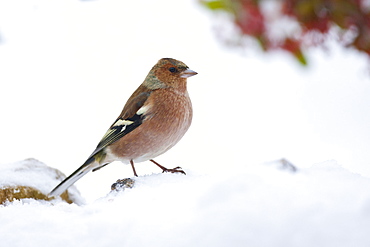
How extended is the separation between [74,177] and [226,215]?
180cm

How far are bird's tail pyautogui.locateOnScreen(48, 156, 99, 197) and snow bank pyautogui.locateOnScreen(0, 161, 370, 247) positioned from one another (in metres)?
0.64

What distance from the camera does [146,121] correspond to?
326 centimetres

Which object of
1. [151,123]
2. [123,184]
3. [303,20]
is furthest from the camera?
[151,123]

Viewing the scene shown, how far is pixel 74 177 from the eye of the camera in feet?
11.3

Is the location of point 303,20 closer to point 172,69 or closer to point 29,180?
point 172,69

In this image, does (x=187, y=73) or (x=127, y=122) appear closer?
(x=127, y=122)

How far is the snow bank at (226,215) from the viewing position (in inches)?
71.7

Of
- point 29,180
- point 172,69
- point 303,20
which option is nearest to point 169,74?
point 172,69

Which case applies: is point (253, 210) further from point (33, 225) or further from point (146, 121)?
point (146, 121)

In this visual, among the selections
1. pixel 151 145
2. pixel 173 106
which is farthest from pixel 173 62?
pixel 151 145

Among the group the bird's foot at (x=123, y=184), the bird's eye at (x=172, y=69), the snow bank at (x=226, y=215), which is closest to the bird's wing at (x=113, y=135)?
the bird's eye at (x=172, y=69)

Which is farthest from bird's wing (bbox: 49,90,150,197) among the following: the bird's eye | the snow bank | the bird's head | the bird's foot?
the snow bank

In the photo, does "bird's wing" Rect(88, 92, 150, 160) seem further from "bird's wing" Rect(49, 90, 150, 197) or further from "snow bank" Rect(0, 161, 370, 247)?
"snow bank" Rect(0, 161, 370, 247)

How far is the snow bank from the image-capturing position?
71.7 inches
